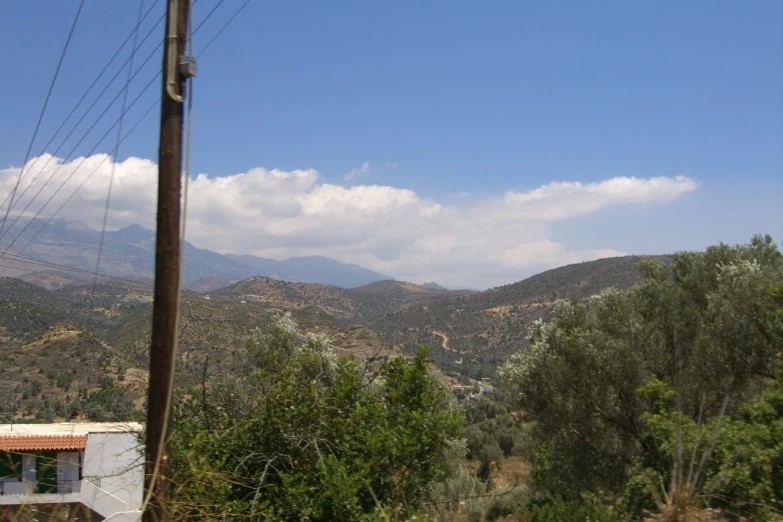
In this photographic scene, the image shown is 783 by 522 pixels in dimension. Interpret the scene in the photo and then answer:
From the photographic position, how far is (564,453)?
14.1 m

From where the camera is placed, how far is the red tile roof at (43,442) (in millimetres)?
18797

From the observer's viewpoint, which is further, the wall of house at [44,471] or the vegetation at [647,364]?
the vegetation at [647,364]

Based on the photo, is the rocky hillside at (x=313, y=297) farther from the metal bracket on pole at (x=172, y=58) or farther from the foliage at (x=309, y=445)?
the metal bracket on pole at (x=172, y=58)

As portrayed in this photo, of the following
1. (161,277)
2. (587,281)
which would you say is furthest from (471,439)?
(587,281)

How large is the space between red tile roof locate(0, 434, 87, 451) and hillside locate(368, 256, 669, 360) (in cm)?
5394

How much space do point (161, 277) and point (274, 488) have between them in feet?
11.1

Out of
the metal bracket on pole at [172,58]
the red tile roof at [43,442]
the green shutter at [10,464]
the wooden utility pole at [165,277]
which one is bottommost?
the red tile roof at [43,442]

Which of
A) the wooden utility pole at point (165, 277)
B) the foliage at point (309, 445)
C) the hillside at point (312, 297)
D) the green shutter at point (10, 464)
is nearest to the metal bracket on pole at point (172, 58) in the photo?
the wooden utility pole at point (165, 277)

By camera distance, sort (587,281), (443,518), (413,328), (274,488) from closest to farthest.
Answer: (274,488) → (443,518) → (587,281) → (413,328)

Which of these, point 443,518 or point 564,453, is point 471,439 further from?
point 443,518

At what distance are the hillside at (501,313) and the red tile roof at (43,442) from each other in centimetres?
5394

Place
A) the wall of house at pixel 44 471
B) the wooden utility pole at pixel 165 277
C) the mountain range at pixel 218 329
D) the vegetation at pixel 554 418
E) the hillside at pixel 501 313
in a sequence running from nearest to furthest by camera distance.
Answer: the wooden utility pole at pixel 165 277
the wall of house at pixel 44 471
the vegetation at pixel 554 418
the mountain range at pixel 218 329
the hillside at pixel 501 313

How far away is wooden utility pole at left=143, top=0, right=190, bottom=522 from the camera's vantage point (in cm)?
528

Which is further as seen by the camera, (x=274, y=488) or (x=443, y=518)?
(x=443, y=518)
